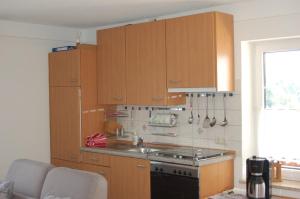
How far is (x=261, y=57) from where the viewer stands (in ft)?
14.1

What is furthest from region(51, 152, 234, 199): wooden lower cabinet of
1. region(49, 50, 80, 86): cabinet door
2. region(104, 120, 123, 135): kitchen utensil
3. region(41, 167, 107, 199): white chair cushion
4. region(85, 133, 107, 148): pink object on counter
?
region(41, 167, 107, 199): white chair cushion

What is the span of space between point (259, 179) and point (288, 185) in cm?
49

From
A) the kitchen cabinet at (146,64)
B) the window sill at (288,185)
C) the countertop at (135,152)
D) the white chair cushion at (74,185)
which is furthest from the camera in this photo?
the kitchen cabinet at (146,64)

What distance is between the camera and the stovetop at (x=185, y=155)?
395 centimetres

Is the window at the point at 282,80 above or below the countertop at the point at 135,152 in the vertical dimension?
above

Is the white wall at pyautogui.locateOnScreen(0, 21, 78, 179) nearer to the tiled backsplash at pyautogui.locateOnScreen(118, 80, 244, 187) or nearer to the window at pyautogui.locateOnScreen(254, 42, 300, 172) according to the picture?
the tiled backsplash at pyautogui.locateOnScreen(118, 80, 244, 187)

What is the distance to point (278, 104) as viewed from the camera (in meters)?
4.21

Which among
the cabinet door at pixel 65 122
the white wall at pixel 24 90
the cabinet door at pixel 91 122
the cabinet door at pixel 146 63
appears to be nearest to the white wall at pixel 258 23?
the cabinet door at pixel 146 63

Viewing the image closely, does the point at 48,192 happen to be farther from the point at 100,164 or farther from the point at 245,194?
the point at 245,194

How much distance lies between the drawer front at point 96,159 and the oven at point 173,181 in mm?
704

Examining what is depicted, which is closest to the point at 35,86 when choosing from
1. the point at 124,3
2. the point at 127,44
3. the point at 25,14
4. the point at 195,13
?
the point at 25,14

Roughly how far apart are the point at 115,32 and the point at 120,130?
124cm

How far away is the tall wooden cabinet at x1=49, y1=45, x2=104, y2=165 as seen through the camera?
5.11 m

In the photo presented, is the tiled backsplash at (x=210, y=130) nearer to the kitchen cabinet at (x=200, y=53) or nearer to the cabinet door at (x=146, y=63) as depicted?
the kitchen cabinet at (x=200, y=53)
